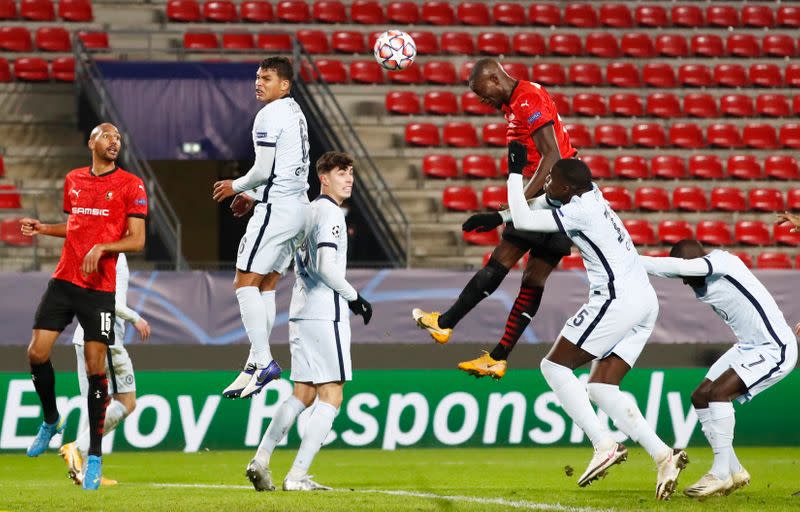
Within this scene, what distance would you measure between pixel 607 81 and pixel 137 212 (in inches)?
571

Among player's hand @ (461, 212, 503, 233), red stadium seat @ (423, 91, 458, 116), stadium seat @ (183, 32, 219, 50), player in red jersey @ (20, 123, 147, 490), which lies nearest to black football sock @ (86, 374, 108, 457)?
player in red jersey @ (20, 123, 147, 490)

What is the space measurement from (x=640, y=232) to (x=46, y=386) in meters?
11.7

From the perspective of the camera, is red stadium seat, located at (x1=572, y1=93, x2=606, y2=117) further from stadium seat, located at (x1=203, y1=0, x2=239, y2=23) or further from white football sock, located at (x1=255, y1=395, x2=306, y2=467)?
white football sock, located at (x1=255, y1=395, x2=306, y2=467)

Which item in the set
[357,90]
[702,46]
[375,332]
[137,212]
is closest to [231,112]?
[357,90]

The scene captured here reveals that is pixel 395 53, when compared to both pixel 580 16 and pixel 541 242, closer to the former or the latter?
pixel 541 242

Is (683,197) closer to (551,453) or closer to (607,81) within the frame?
(607,81)

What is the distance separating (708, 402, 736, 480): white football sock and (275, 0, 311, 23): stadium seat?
48.2 ft

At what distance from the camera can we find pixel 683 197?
19484 mm

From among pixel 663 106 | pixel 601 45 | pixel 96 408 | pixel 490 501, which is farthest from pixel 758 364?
pixel 601 45

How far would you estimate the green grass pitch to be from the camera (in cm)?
758

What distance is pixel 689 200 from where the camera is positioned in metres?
19.5

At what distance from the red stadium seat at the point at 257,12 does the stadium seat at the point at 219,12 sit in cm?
20

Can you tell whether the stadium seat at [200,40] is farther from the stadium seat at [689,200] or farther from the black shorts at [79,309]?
the black shorts at [79,309]

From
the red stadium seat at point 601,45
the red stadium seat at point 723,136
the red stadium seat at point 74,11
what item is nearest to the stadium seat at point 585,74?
the red stadium seat at point 601,45
